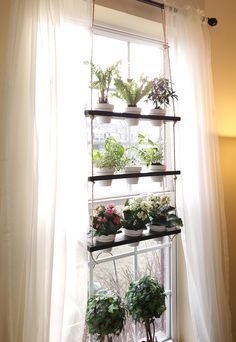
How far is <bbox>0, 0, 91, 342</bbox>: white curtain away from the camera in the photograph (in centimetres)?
103

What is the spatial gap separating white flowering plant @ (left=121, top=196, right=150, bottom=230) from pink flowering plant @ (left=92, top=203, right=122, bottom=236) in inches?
2.6

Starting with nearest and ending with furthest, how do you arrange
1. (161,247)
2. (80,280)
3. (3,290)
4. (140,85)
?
1. (3,290)
2. (80,280)
3. (140,85)
4. (161,247)

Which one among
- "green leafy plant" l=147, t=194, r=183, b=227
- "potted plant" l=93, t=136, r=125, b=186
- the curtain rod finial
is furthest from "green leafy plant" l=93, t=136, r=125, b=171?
the curtain rod finial

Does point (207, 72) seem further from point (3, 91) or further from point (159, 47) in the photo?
point (3, 91)

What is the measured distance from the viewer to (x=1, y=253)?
101 cm

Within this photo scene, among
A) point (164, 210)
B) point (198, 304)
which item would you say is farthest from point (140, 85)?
point (198, 304)

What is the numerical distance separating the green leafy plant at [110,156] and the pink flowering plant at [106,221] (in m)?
0.21

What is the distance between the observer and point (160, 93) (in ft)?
4.82

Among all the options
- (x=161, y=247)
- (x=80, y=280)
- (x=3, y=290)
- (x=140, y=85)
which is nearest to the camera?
(x=3, y=290)

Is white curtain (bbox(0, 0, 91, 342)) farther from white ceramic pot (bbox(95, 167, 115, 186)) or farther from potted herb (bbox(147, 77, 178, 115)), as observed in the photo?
potted herb (bbox(147, 77, 178, 115))

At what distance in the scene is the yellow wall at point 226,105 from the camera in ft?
6.00

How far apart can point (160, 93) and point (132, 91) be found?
158mm

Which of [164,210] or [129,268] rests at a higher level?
[164,210]

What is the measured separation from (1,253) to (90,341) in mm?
814
